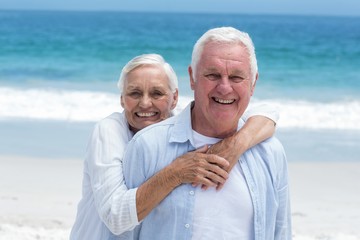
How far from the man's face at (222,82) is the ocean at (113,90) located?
6.14 meters

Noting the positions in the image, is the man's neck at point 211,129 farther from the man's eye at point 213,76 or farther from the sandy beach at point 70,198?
the sandy beach at point 70,198

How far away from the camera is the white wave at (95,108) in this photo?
12102mm

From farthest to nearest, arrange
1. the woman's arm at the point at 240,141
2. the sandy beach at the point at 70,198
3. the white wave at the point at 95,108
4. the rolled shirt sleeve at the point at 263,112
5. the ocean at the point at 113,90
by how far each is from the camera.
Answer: the white wave at the point at 95,108 → the ocean at the point at 113,90 → the sandy beach at the point at 70,198 → the rolled shirt sleeve at the point at 263,112 → the woman's arm at the point at 240,141

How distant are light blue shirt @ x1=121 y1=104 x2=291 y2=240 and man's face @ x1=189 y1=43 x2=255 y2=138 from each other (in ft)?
0.49

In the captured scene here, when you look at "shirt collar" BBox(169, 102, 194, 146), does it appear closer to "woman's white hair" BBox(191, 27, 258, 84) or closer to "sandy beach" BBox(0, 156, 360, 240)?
"woman's white hair" BBox(191, 27, 258, 84)

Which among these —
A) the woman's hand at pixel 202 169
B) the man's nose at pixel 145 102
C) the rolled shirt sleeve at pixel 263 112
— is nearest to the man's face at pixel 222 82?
the woman's hand at pixel 202 169

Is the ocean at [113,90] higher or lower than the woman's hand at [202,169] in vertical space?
lower

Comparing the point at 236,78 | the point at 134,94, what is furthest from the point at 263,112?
the point at 134,94

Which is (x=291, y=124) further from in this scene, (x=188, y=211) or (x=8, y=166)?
(x=188, y=211)

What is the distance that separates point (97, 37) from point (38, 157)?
28.8m

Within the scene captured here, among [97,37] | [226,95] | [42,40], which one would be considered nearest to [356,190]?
[226,95]

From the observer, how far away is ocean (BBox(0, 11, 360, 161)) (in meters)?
9.74

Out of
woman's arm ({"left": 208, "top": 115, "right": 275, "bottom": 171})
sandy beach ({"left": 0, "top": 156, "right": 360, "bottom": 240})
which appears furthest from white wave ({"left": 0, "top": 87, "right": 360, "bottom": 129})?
woman's arm ({"left": 208, "top": 115, "right": 275, "bottom": 171})

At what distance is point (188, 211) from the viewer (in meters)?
2.65
